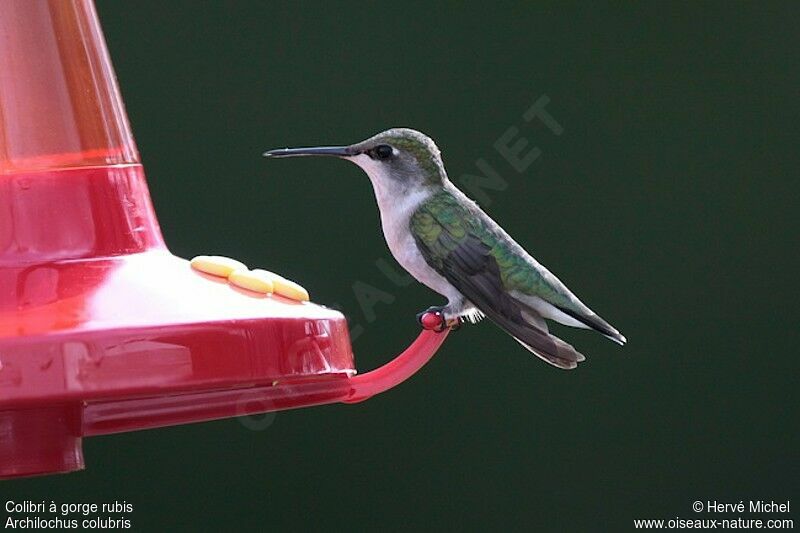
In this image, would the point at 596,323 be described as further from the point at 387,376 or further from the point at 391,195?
the point at 387,376

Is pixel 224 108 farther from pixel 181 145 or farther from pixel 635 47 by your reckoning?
pixel 635 47

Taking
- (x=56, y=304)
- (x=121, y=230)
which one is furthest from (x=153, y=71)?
(x=56, y=304)

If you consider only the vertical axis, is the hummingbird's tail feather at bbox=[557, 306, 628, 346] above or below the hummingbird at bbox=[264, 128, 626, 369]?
below

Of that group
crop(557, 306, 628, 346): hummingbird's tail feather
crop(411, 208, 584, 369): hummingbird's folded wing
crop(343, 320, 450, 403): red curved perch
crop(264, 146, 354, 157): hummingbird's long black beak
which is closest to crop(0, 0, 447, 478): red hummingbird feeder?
crop(343, 320, 450, 403): red curved perch

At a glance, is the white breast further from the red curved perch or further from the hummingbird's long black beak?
the red curved perch

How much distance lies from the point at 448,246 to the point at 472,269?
82 mm

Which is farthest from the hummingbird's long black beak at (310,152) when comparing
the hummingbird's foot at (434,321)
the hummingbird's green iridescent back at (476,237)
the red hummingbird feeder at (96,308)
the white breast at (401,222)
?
the hummingbird's foot at (434,321)

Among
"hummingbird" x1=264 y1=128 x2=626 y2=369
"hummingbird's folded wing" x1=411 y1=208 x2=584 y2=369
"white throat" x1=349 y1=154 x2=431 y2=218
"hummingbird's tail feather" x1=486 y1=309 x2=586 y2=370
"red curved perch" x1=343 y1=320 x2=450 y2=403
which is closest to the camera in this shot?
"red curved perch" x1=343 y1=320 x2=450 y2=403

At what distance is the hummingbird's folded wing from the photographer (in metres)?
3.32

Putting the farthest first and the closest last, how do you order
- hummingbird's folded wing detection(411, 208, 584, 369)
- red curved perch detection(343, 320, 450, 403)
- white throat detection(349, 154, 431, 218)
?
white throat detection(349, 154, 431, 218) < hummingbird's folded wing detection(411, 208, 584, 369) < red curved perch detection(343, 320, 450, 403)

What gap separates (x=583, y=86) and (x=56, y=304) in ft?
13.2

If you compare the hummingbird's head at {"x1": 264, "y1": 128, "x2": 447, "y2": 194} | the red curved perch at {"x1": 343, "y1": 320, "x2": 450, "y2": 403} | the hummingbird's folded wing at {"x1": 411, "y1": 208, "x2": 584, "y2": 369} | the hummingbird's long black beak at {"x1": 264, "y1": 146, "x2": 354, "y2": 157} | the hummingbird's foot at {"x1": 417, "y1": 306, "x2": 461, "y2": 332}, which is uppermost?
the hummingbird's head at {"x1": 264, "y1": 128, "x2": 447, "y2": 194}

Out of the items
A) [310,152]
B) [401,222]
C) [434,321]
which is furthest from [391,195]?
Answer: [434,321]

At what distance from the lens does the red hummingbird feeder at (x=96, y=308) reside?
204cm
